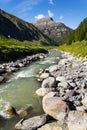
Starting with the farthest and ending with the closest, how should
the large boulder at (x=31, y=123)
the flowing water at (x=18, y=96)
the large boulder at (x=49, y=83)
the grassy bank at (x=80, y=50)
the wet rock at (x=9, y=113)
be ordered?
the grassy bank at (x=80, y=50)
the large boulder at (x=49, y=83)
the wet rock at (x=9, y=113)
the flowing water at (x=18, y=96)
the large boulder at (x=31, y=123)

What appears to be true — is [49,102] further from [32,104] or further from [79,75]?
[79,75]

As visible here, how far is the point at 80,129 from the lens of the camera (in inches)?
553

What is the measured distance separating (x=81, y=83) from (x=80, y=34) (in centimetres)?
7593

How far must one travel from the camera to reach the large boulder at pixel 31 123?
15787 millimetres

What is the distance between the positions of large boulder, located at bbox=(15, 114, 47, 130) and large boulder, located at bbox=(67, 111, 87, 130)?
6.83 ft

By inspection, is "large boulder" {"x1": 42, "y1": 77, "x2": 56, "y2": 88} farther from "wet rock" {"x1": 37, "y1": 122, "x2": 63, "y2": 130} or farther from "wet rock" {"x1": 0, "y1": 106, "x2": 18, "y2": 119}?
"wet rock" {"x1": 37, "y1": 122, "x2": 63, "y2": 130}

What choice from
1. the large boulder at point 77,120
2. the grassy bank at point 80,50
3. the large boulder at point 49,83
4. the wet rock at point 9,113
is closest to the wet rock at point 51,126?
the large boulder at point 77,120

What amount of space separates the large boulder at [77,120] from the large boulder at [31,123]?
82.0 inches

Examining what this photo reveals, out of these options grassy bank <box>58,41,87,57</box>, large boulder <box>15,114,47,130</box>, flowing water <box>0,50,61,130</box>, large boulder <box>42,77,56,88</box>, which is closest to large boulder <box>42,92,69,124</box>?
large boulder <box>15,114,47,130</box>

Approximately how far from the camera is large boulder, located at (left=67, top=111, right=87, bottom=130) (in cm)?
1422

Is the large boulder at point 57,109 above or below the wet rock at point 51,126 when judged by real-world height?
above

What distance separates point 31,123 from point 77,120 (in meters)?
3.32

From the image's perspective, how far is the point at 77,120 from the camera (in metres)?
14.8

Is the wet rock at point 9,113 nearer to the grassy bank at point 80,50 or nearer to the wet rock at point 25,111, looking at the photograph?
the wet rock at point 25,111
